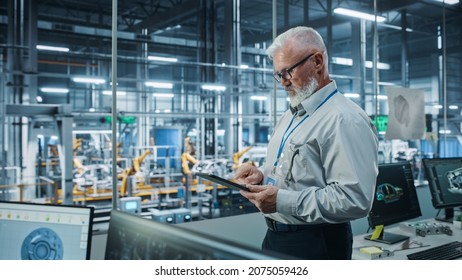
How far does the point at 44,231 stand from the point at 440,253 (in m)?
1.72

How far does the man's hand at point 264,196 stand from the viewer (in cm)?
134

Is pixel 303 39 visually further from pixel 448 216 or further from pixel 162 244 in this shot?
pixel 448 216

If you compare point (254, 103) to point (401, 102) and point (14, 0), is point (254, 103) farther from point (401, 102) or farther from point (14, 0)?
point (401, 102)

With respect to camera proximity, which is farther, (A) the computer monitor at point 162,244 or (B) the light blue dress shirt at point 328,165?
(B) the light blue dress shirt at point 328,165

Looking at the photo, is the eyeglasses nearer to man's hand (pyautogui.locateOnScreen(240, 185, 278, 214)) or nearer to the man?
the man

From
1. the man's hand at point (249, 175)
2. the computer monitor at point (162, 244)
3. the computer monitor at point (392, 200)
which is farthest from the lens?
the computer monitor at point (392, 200)

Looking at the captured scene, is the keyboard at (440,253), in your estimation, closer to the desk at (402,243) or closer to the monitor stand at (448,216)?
the desk at (402,243)

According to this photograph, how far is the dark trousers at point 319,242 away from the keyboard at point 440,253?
579 mm

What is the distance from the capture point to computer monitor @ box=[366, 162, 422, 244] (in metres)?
2.11

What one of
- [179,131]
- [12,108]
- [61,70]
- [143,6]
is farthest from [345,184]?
[61,70]

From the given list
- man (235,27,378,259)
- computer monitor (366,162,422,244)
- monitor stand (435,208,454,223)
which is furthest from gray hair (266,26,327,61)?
monitor stand (435,208,454,223)

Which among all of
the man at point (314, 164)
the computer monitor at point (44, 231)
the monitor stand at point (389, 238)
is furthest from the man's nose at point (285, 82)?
the monitor stand at point (389, 238)

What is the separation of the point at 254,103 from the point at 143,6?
7639 millimetres

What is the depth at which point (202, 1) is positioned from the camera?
9500 mm
